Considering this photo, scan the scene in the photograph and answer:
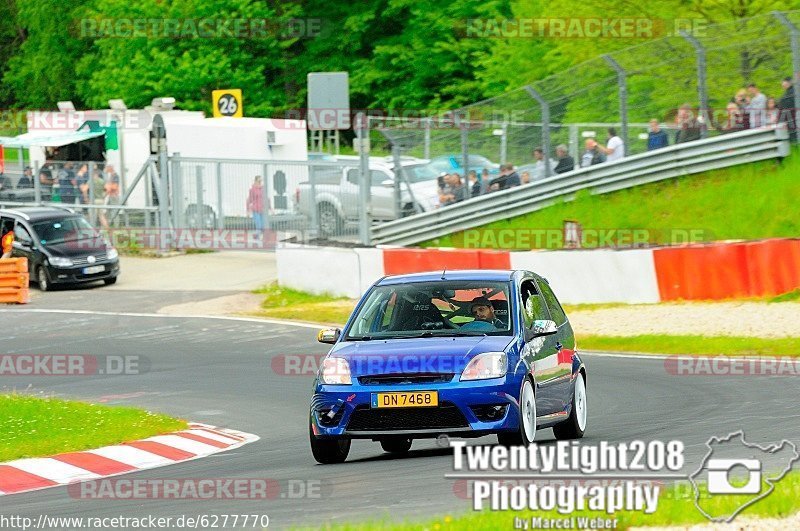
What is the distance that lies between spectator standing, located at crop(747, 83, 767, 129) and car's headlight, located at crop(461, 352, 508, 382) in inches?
661

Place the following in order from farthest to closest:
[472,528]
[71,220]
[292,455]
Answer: [71,220] < [292,455] < [472,528]

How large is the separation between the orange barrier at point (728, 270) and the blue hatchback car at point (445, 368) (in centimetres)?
1125

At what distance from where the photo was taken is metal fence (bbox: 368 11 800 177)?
26688 mm

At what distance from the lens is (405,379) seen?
11383mm

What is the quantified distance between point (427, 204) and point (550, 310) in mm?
17757

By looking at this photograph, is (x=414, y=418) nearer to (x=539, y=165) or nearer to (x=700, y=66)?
(x=700, y=66)

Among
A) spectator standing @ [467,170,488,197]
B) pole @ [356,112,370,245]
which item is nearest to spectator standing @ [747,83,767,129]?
spectator standing @ [467,170,488,197]

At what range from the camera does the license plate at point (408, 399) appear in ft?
36.9

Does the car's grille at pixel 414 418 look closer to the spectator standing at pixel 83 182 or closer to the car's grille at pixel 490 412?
the car's grille at pixel 490 412

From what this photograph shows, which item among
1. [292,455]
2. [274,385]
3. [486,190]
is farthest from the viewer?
[486,190]

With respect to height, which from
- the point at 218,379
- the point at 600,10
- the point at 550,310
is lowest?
the point at 218,379

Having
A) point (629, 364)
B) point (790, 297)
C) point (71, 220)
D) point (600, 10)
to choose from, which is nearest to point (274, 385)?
point (629, 364)

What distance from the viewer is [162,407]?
688 inches

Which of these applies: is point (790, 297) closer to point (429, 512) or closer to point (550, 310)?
point (550, 310)
